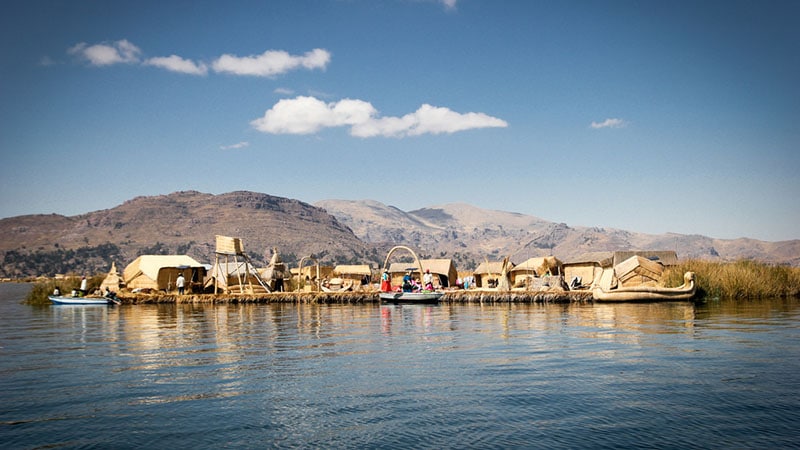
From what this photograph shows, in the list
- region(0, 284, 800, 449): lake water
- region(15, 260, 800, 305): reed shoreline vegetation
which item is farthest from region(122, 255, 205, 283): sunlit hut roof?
region(0, 284, 800, 449): lake water

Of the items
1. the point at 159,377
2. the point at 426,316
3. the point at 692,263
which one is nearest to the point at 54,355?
the point at 159,377

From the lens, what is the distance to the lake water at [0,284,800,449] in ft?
27.9

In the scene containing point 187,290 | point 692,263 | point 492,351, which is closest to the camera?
point 492,351

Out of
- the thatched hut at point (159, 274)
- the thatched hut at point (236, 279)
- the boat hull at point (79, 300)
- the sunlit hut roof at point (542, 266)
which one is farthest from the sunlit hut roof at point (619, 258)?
the boat hull at point (79, 300)

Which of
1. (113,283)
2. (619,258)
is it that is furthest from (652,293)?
(113,283)

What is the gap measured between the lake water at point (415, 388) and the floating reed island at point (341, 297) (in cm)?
1469

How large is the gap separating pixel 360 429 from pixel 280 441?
113cm

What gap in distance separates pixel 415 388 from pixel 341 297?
1220 inches

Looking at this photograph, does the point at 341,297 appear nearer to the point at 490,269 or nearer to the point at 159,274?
the point at 159,274

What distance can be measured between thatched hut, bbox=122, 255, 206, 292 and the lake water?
1157 inches

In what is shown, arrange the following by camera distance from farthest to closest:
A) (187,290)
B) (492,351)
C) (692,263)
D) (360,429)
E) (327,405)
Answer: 1. (187,290)
2. (692,263)
3. (492,351)
4. (327,405)
5. (360,429)

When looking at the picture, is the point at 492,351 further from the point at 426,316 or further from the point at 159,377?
the point at 426,316

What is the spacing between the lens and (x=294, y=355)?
15.9 m

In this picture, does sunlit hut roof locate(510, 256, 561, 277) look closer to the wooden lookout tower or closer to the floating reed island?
the floating reed island
